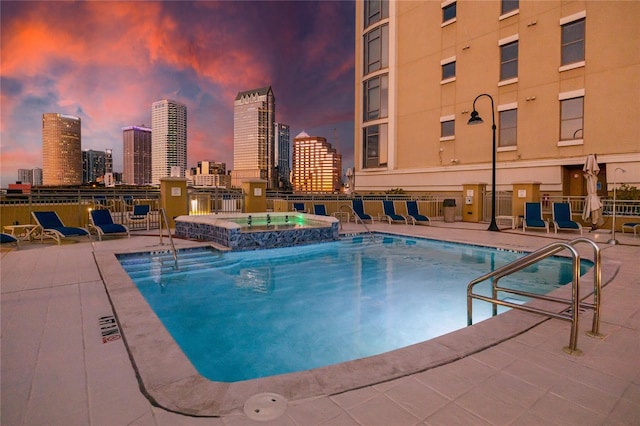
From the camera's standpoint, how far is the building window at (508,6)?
51.7 feet

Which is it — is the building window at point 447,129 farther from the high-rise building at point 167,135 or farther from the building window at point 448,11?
the high-rise building at point 167,135

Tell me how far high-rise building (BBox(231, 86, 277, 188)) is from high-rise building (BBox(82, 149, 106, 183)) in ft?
158

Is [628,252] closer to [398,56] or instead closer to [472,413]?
[472,413]

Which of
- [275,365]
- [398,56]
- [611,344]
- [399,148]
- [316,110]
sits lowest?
[275,365]

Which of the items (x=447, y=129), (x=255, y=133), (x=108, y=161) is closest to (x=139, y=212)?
(x=447, y=129)

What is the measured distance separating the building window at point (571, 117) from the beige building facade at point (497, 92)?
0.12 feet

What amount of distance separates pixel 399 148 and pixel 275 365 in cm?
1938

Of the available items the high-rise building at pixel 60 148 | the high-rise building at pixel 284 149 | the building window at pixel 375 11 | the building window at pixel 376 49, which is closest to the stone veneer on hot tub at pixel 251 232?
the building window at pixel 376 49

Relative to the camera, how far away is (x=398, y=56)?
21.1m

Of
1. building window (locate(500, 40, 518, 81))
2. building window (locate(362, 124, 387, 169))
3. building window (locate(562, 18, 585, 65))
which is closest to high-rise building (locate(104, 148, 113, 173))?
building window (locate(362, 124, 387, 169))

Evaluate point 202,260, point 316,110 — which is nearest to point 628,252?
point 202,260

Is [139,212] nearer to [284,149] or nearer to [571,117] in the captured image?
[571,117]

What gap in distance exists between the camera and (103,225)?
30.9 ft

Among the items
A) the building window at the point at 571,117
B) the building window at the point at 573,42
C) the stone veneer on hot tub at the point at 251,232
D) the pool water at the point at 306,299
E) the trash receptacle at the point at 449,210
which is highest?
the building window at the point at 573,42
